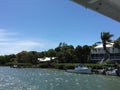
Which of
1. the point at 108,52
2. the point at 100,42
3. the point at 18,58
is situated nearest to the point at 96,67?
the point at 108,52

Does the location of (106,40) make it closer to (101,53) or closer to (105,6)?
(101,53)

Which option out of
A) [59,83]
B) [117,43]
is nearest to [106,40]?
[117,43]

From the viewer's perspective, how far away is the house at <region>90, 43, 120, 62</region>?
12738cm

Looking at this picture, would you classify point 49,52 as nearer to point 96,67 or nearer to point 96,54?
point 96,54

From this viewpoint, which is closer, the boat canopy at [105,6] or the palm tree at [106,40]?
the boat canopy at [105,6]

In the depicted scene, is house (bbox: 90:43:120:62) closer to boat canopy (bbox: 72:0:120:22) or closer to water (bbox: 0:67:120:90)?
water (bbox: 0:67:120:90)

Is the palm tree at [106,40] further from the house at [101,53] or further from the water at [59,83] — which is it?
A: the water at [59,83]

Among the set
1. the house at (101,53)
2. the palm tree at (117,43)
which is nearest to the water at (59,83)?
the palm tree at (117,43)

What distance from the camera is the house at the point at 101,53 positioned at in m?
127

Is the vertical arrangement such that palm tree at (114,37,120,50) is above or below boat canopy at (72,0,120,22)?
above

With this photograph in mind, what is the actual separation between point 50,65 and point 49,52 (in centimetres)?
2013

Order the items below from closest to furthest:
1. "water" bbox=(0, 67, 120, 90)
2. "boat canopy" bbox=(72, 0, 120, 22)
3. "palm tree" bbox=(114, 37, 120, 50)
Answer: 1. "boat canopy" bbox=(72, 0, 120, 22)
2. "water" bbox=(0, 67, 120, 90)
3. "palm tree" bbox=(114, 37, 120, 50)

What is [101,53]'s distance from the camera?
428ft

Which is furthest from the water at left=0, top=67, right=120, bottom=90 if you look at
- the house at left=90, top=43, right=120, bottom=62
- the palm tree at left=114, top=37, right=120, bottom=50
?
the house at left=90, top=43, right=120, bottom=62
